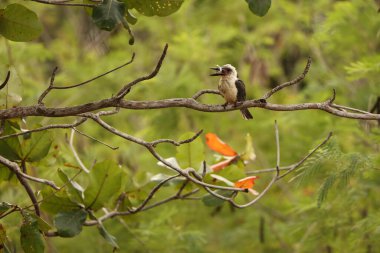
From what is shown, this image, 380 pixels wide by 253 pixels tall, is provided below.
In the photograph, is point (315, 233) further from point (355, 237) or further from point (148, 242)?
point (148, 242)

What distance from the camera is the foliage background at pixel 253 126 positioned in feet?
13.5

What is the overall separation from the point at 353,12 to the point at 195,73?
1.81 meters

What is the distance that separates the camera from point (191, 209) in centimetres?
572

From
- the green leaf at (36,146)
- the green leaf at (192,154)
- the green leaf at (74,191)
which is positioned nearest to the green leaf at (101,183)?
the green leaf at (74,191)

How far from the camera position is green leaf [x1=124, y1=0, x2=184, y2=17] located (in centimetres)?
283

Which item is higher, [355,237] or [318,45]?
[318,45]

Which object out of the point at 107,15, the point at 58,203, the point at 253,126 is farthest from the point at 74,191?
the point at 253,126

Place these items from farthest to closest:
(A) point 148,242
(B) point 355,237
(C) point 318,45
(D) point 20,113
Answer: (C) point 318,45 < (A) point 148,242 < (B) point 355,237 < (D) point 20,113

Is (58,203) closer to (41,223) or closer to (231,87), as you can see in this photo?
(41,223)

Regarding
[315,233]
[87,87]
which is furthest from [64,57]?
[315,233]

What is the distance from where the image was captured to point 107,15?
256 centimetres

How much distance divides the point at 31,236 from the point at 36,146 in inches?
21.0

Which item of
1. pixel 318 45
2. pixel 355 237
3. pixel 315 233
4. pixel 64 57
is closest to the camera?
pixel 355 237

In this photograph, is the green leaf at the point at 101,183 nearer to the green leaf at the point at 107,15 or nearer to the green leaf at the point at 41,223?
the green leaf at the point at 41,223
